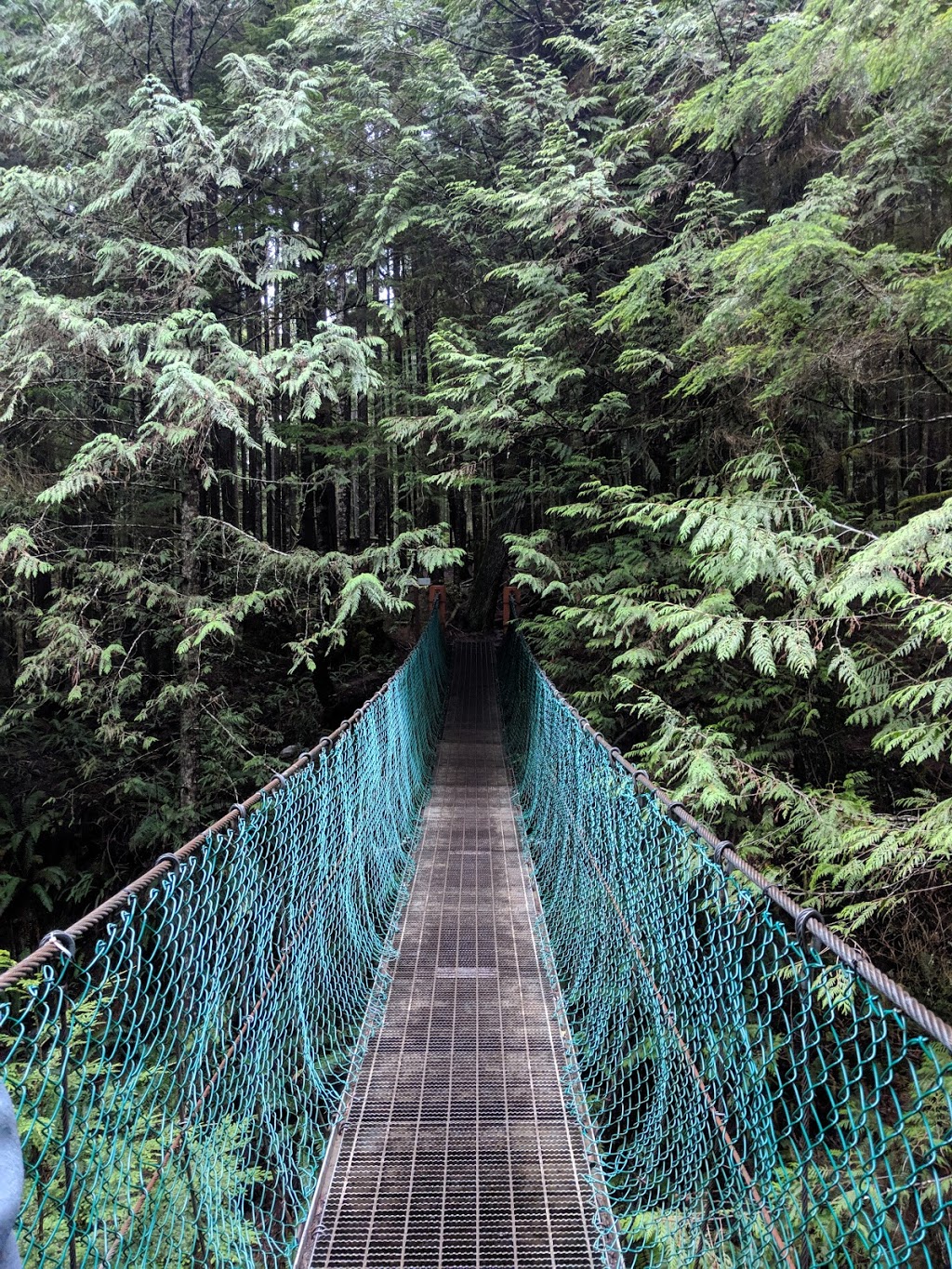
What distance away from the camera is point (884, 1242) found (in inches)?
40.5

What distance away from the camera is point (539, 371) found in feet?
19.3

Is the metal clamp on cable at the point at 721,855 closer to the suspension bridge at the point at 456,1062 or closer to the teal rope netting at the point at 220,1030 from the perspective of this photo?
the suspension bridge at the point at 456,1062

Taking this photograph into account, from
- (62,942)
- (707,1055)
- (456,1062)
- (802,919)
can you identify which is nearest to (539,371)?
(707,1055)

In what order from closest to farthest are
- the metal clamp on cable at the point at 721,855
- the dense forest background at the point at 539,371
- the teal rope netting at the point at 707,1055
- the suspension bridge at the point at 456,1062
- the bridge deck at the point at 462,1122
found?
the teal rope netting at the point at 707,1055 → the suspension bridge at the point at 456,1062 → the metal clamp on cable at the point at 721,855 → the bridge deck at the point at 462,1122 → the dense forest background at the point at 539,371

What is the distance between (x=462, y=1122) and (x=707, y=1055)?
1.07 m

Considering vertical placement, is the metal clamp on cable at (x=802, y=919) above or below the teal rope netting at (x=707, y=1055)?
above

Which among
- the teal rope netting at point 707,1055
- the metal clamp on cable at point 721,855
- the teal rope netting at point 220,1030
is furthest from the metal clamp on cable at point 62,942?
the metal clamp on cable at point 721,855

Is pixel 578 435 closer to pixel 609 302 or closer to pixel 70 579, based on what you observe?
pixel 609 302

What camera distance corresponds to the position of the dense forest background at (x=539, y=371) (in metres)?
3.91

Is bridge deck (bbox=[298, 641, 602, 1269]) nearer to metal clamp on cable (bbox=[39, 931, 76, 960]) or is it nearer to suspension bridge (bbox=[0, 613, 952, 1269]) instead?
suspension bridge (bbox=[0, 613, 952, 1269])

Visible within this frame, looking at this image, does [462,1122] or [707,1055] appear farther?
[707,1055]

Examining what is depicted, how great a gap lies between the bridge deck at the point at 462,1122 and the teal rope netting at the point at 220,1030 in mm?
120

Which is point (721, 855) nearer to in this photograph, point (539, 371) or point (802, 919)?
point (802, 919)

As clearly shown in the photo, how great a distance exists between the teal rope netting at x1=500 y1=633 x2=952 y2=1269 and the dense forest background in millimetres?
920
